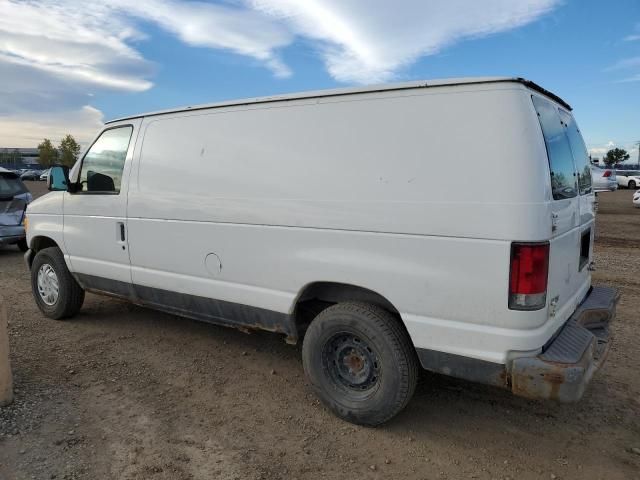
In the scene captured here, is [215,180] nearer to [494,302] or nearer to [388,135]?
[388,135]

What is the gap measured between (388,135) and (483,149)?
2.02ft

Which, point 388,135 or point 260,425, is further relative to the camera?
point 260,425

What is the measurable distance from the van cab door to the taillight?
3443mm

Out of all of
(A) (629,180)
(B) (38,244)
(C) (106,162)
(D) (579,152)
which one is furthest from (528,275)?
(A) (629,180)

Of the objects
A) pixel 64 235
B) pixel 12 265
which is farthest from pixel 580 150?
pixel 12 265

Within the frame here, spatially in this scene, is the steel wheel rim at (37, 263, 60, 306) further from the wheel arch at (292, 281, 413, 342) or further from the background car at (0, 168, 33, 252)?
the background car at (0, 168, 33, 252)

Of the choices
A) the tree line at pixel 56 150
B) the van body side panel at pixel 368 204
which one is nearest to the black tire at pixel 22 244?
the van body side panel at pixel 368 204

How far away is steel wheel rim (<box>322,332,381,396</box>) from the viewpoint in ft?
11.1

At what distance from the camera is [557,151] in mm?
3232

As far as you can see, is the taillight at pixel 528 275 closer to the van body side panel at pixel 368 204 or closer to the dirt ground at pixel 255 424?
the van body side panel at pixel 368 204

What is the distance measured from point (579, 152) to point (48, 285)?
5573 millimetres

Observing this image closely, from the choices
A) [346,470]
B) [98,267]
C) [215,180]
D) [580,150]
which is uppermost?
[580,150]

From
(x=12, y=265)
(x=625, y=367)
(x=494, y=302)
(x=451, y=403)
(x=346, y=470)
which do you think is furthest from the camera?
(x=12, y=265)

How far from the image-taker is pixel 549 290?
2.91 meters
